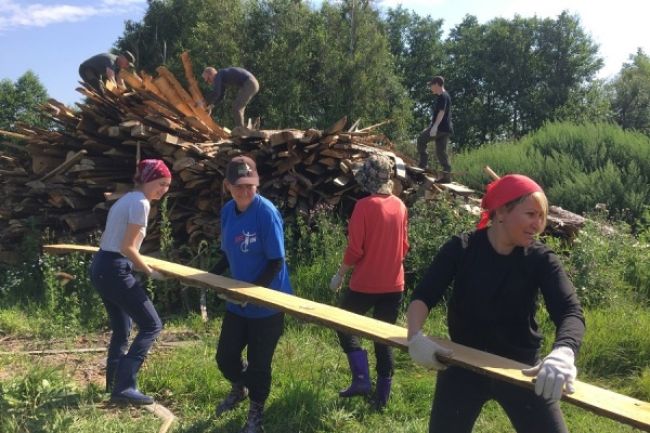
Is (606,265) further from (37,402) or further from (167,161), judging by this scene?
(37,402)

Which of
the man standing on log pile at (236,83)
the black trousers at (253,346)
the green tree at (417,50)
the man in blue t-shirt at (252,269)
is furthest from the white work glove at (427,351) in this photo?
the green tree at (417,50)

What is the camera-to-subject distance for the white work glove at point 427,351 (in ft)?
8.02

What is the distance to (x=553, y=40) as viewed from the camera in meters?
41.5

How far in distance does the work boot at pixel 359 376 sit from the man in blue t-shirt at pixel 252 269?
2.46 ft

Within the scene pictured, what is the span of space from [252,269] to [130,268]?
101 centimetres

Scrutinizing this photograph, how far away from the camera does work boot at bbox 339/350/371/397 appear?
429 centimetres

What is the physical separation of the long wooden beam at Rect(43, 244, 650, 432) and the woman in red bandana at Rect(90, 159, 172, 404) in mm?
251

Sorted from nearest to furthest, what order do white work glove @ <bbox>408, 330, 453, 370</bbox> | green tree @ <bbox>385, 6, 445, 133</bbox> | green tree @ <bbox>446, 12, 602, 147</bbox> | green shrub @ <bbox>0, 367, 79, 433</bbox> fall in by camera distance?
white work glove @ <bbox>408, 330, 453, 370</bbox>
green shrub @ <bbox>0, 367, 79, 433</bbox>
green tree @ <bbox>446, 12, 602, 147</bbox>
green tree @ <bbox>385, 6, 445, 133</bbox>

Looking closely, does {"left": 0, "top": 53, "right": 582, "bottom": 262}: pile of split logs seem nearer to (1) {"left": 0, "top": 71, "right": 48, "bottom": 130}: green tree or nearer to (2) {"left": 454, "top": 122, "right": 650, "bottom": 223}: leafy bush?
(2) {"left": 454, "top": 122, "right": 650, "bottom": 223}: leafy bush

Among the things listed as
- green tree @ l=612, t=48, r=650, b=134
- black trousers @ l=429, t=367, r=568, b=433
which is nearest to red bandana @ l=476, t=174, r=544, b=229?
black trousers @ l=429, t=367, r=568, b=433

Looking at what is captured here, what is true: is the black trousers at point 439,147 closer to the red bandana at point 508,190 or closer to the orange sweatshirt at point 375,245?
the orange sweatshirt at point 375,245

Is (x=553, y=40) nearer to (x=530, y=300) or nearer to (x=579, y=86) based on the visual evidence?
(x=579, y=86)

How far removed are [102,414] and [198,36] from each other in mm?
28311

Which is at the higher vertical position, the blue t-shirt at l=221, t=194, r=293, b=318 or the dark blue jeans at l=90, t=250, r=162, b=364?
the blue t-shirt at l=221, t=194, r=293, b=318
